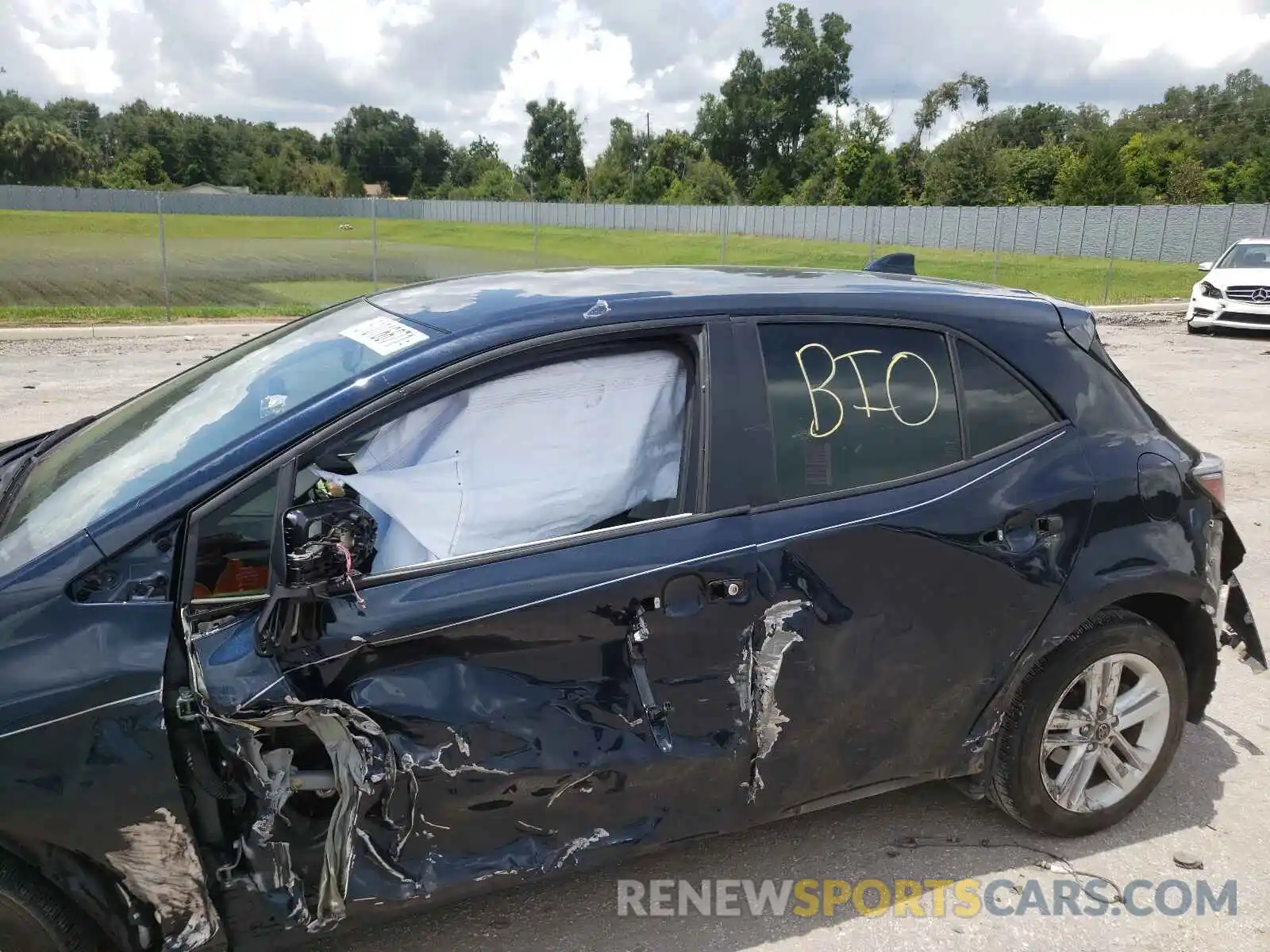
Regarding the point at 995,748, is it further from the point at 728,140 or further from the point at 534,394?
the point at 728,140

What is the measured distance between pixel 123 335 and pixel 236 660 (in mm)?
14317

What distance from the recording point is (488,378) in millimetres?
2451

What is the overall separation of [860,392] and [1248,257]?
1724 cm

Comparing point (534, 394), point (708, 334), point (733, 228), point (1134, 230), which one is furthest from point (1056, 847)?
point (733, 228)

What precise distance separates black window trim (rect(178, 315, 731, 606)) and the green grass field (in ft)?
41.7

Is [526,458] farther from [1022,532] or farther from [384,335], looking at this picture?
[1022,532]

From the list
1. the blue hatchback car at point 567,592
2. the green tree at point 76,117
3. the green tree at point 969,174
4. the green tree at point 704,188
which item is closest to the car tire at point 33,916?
the blue hatchback car at point 567,592

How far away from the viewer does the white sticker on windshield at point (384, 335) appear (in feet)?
8.23

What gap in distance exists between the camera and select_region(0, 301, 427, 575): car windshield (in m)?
2.30

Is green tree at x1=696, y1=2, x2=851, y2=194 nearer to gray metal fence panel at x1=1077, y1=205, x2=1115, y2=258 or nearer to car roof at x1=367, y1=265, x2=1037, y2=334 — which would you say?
gray metal fence panel at x1=1077, y1=205, x2=1115, y2=258

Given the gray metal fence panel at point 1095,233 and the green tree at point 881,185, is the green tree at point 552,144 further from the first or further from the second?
the gray metal fence panel at point 1095,233

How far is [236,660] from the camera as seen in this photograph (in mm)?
2098

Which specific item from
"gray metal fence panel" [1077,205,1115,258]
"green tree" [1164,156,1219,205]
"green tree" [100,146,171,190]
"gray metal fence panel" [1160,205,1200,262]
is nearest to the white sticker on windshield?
"gray metal fence panel" [1160,205,1200,262]

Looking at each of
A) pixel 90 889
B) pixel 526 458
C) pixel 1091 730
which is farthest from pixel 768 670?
pixel 90 889
